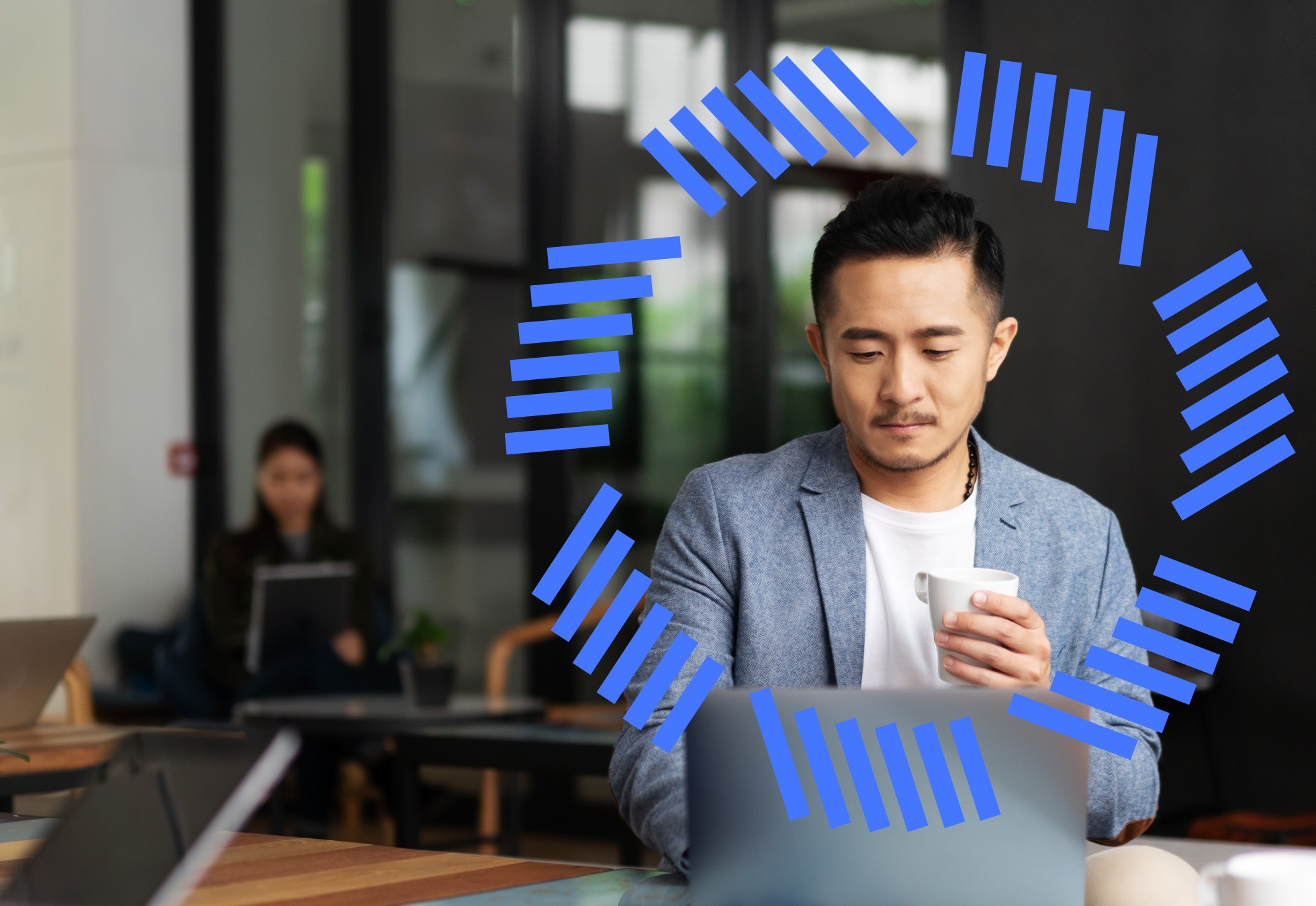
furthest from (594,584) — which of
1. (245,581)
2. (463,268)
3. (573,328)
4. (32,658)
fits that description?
(463,268)

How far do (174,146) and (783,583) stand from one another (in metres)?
5.08

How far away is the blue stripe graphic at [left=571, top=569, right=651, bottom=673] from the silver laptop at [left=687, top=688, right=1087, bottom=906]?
166 mm

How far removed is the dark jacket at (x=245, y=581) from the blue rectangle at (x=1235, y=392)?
12.4 feet

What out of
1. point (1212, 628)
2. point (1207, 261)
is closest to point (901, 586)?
point (1212, 628)

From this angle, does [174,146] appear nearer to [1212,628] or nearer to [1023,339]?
[1023,339]

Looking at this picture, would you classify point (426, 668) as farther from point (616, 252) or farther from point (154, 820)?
point (154, 820)

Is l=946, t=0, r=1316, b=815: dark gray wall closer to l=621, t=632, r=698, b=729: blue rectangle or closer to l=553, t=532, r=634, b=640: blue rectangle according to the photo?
l=621, t=632, r=698, b=729: blue rectangle

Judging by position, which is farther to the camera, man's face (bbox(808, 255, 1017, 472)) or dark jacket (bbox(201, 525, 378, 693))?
dark jacket (bbox(201, 525, 378, 693))

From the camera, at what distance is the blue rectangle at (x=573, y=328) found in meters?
1.45

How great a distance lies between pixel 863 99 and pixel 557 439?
47 cm

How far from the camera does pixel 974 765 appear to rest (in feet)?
3.74

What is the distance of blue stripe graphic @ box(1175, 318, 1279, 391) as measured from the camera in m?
1.43

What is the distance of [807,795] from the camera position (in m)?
1.17

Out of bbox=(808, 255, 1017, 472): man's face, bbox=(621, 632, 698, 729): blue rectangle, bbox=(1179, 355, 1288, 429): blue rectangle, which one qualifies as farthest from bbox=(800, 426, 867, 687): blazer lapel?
bbox=(1179, 355, 1288, 429): blue rectangle
